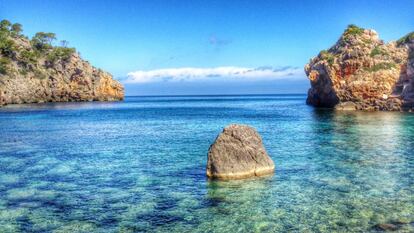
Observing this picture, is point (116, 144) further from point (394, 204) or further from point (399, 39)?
point (399, 39)

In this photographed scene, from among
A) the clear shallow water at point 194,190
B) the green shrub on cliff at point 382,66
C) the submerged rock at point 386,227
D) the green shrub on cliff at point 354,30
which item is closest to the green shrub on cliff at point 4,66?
the clear shallow water at point 194,190

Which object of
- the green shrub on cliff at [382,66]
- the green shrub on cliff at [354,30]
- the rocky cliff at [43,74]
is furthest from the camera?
the rocky cliff at [43,74]

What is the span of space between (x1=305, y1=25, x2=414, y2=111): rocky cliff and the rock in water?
2285 inches

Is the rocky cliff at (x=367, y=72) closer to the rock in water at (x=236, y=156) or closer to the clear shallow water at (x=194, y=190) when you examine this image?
the clear shallow water at (x=194, y=190)

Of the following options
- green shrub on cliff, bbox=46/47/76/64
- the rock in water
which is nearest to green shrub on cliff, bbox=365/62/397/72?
the rock in water

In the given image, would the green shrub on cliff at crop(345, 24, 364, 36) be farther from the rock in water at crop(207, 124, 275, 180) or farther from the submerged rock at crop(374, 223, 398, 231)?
the submerged rock at crop(374, 223, 398, 231)

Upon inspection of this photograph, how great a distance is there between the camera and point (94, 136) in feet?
134

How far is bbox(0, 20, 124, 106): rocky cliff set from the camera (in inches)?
4491

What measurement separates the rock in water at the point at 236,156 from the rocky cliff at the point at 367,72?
58050 millimetres

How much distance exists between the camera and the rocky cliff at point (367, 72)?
71188 mm

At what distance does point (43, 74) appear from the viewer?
429 ft

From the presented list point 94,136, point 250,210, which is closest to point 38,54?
point 94,136

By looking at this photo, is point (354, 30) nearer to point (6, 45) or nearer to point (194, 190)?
point (194, 190)

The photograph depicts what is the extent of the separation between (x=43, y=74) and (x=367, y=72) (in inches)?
4255
